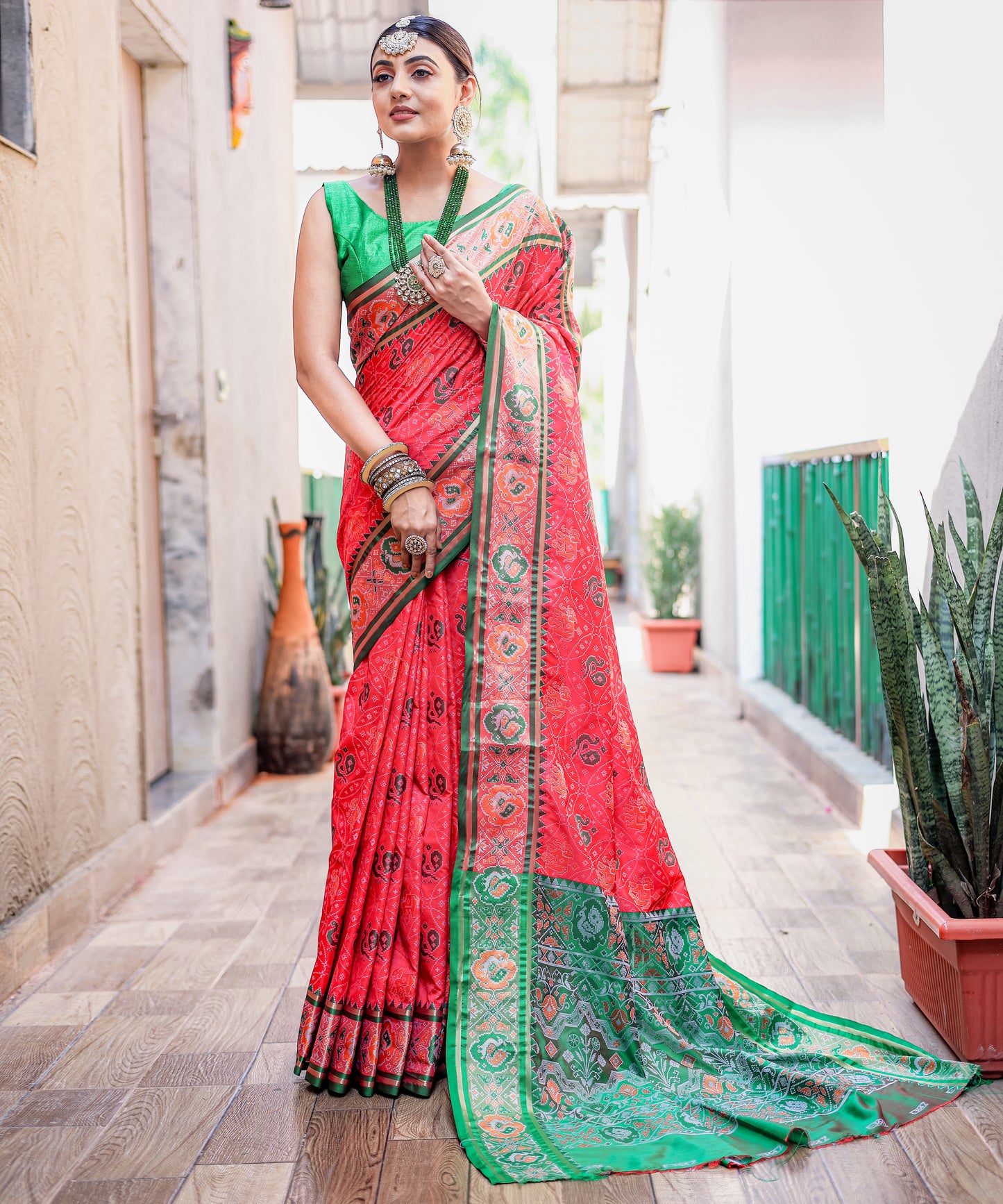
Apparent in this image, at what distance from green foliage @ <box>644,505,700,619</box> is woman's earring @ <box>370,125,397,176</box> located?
558 centimetres

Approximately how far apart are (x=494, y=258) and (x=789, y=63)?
423 centimetres

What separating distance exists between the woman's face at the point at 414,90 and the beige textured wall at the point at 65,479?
0.90m

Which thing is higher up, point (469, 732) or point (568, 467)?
point (568, 467)

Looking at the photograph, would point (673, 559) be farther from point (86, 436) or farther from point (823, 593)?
point (86, 436)

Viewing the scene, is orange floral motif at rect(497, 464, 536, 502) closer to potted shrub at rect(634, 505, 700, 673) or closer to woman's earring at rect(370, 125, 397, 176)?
woman's earring at rect(370, 125, 397, 176)

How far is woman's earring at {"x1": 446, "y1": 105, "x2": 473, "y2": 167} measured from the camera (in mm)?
1933

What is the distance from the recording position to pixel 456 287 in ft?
6.03

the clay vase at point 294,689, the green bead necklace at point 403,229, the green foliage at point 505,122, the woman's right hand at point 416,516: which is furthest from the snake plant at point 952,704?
the green foliage at point 505,122

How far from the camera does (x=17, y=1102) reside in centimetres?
183

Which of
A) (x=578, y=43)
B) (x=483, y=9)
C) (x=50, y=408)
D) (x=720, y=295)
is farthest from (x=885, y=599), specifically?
(x=578, y=43)

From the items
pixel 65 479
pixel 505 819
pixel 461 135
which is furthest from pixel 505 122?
pixel 505 819

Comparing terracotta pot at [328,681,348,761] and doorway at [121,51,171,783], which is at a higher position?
doorway at [121,51,171,783]

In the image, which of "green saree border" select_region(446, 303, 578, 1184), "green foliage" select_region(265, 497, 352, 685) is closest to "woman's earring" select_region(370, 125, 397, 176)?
"green saree border" select_region(446, 303, 578, 1184)

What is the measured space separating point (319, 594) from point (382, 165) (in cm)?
314
